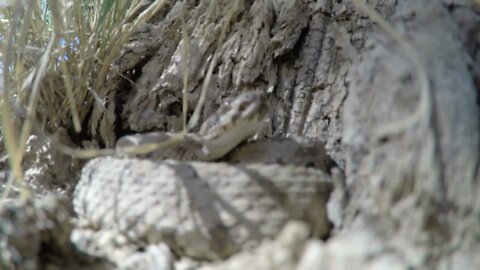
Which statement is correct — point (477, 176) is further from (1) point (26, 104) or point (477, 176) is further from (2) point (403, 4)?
(1) point (26, 104)

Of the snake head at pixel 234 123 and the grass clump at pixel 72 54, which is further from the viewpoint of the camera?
the grass clump at pixel 72 54

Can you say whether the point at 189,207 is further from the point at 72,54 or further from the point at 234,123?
the point at 72,54

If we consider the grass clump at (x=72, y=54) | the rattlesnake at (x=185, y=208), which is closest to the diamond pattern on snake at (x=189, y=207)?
the rattlesnake at (x=185, y=208)

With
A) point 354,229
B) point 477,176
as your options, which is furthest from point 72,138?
point 477,176

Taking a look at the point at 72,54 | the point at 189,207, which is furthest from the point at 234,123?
the point at 72,54

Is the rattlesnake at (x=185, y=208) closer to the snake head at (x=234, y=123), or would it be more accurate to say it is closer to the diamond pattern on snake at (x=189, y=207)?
the diamond pattern on snake at (x=189, y=207)

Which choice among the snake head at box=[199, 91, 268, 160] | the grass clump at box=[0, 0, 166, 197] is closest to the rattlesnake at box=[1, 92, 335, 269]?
the snake head at box=[199, 91, 268, 160]
